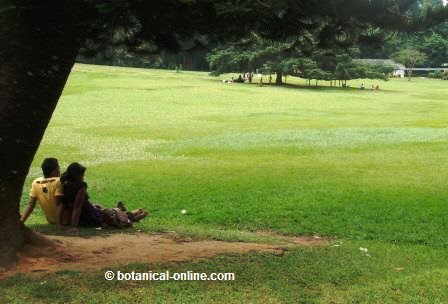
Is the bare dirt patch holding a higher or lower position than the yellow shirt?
lower

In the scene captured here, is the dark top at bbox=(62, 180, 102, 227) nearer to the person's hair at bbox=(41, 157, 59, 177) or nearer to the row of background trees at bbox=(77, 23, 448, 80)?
the person's hair at bbox=(41, 157, 59, 177)

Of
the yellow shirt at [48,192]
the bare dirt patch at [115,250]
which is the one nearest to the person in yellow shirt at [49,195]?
the yellow shirt at [48,192]

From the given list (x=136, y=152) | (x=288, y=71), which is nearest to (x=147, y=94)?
(x=288, y=71)

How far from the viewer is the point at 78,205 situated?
8.30m

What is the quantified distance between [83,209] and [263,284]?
3.48m

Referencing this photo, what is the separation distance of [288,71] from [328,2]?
6062 cm

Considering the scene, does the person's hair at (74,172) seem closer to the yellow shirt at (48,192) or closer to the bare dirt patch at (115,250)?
the yellow shirt at (48,192)

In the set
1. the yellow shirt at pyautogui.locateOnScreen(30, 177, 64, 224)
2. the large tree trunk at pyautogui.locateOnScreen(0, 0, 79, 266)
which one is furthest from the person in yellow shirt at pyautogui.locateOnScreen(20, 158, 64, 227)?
the large tree trunk at pyautogui.locateOnScreen(0, 0, 79, 266)

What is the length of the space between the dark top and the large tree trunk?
197cm

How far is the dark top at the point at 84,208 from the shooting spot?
8211 millimetres

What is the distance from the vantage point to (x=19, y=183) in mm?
6250

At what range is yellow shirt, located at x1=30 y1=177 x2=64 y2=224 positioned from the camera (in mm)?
8297

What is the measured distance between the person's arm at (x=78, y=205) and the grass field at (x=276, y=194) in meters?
0.33

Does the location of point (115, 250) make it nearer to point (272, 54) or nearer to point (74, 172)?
point (74, 172)
